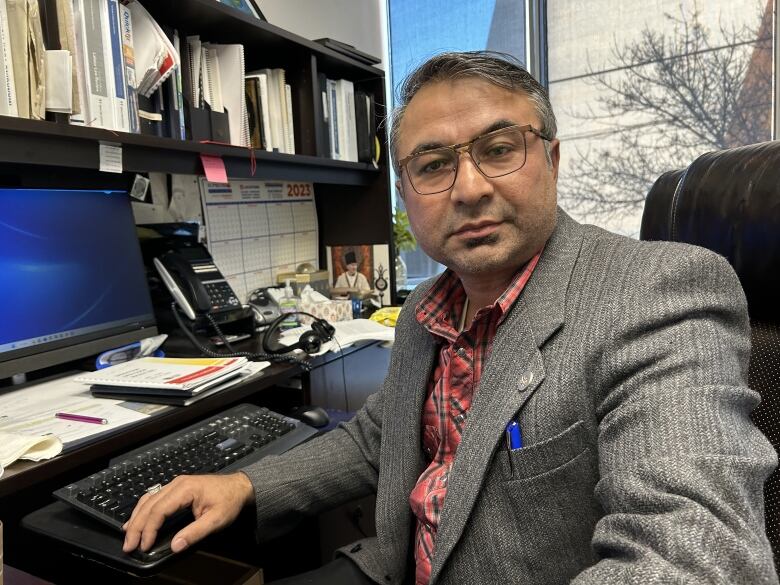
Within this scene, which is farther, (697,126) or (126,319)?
(697,126)

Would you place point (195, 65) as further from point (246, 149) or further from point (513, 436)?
point (513, 436)

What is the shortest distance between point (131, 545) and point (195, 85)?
123 centimetres

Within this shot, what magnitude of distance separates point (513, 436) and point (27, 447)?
76 centimetres

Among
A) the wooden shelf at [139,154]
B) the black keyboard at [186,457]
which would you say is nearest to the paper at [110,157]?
the wooden shelf at [139,154]

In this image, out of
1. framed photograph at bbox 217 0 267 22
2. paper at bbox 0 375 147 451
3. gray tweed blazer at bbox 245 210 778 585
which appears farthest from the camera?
framed photograph at bbox 217 0 267 22

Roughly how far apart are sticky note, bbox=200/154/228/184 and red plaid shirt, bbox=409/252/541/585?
2.72 feet

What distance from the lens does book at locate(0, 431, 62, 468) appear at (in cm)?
87

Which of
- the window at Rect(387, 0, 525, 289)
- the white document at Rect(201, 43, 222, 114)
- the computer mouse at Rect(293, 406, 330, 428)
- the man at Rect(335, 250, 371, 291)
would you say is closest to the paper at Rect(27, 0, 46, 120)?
the white document at Rect(201, 43, 222, 114)

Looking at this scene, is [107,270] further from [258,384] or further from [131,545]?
[131,545]

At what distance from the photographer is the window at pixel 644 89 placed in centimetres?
234

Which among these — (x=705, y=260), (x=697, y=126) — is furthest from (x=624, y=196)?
(x=705, y=260)

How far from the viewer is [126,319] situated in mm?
1463

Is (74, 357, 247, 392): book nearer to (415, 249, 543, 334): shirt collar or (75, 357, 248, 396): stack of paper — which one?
(75, 357, 248, 396): stack of paper

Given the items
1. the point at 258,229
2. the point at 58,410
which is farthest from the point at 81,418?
the point at 258,229
